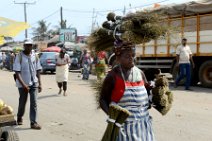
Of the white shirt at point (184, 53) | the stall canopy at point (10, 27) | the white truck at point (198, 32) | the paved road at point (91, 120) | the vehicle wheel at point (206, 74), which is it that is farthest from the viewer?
the vehicle wheel at point (206, 74)

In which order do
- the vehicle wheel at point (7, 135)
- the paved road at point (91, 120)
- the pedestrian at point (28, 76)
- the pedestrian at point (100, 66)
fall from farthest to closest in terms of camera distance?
the pedestrian at point (28, 76) < the paved road at point (91, 120) < the vehicle wheel at point (7, 135) < the pedestrian at point (100, 66)

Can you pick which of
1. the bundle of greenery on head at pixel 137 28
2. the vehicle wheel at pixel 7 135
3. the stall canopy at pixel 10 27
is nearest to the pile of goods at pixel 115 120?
the bundle of greenery on head at pixel 137 28

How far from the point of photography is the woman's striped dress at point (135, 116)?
3990 mm

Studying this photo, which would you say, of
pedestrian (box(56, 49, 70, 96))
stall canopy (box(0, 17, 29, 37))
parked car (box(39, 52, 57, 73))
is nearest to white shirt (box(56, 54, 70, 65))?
pedestrian (box(56, 49, 70, 96))

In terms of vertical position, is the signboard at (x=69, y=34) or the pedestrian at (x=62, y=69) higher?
the signboard at (x=69, y=34)

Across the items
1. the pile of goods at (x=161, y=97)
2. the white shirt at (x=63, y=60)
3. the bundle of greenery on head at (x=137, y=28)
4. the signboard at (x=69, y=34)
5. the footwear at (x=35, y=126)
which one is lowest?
the footwear at (x=35, y=126)

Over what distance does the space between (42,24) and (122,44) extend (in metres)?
82.3

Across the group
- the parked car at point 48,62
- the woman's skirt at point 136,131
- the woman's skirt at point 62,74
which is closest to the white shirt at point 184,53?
the woman's skirt at point 62,74

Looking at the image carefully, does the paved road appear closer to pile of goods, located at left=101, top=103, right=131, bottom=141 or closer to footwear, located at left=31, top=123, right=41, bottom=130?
footwear, located at left=31, top=123, right=41, bottom=130

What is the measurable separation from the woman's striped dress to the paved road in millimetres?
1180

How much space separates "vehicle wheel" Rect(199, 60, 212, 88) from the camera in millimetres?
14641

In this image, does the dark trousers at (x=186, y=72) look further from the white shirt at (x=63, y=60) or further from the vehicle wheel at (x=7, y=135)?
the vehicle wheel at (x=7, y=135)

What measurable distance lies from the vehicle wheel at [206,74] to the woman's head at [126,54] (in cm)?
1088

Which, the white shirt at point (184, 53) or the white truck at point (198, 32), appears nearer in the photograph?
the white shirt at point (184, 53)
